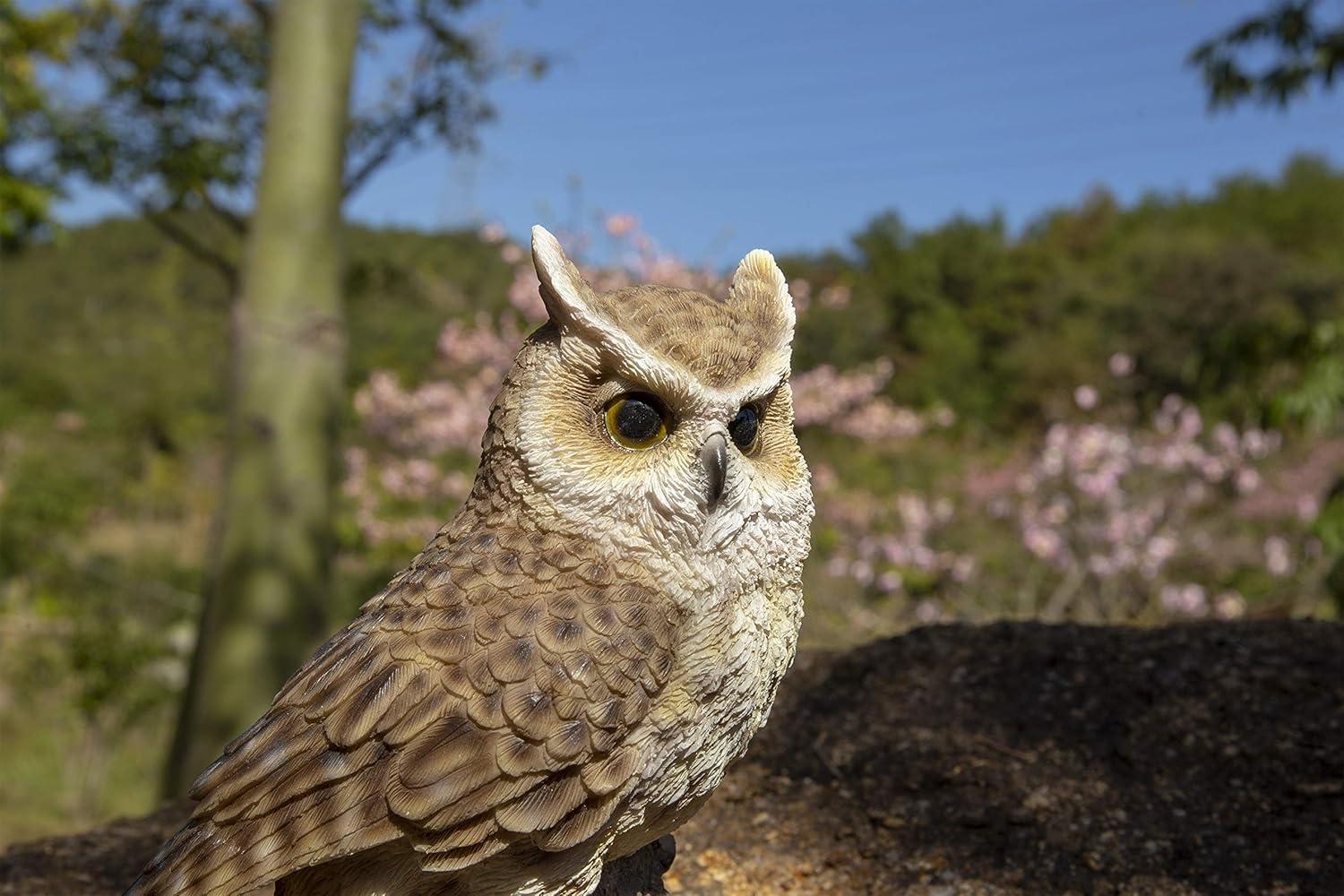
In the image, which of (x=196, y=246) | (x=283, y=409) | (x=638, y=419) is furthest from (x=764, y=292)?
(x=196, y=246)

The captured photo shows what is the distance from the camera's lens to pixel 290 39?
505 centimetres

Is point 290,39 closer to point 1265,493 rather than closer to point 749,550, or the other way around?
point 749,550

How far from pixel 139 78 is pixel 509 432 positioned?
6655 millimetres

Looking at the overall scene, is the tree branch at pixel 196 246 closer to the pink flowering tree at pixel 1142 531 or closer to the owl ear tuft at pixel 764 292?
the owl ear tuft at pixel 764 292

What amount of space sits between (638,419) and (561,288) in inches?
10.0

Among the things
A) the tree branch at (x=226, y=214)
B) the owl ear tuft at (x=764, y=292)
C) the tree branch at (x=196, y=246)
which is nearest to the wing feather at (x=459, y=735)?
the owl ear tuft at (x=764, y=292)

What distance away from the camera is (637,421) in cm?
162

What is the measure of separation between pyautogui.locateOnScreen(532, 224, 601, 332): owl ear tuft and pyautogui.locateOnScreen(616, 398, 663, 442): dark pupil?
0.14 meters

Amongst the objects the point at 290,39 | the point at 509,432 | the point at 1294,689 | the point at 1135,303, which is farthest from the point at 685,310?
the point at 1135,303

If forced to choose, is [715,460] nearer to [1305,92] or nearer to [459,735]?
[459,735]

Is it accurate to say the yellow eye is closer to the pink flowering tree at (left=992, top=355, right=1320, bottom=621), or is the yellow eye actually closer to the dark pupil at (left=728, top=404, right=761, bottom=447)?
the dark pupil at (left=728, top=404, right=761, bottom=447)

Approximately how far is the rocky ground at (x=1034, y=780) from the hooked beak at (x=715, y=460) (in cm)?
102

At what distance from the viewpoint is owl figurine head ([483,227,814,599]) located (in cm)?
160

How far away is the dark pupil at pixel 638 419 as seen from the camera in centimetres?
162
